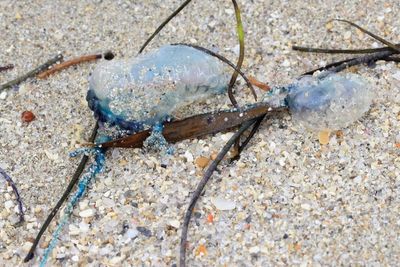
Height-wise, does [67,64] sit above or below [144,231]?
above

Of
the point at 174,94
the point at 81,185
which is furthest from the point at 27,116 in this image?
the point at 174,94

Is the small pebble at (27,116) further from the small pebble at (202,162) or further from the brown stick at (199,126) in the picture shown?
the small pebble at (202,162)

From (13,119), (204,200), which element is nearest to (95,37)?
(13,119)

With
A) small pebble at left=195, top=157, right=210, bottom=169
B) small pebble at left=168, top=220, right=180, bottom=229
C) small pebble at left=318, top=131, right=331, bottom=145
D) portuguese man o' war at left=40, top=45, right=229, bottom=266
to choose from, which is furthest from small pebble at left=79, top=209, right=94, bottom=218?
small pebble at left=318, top=131, right=331, bottom=145

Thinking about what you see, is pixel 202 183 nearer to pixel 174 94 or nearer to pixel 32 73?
pixel 174 94

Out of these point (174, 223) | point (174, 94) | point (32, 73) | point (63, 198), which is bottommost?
point (174, 223)

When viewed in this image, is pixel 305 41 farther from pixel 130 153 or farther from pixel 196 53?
pixel 130 153

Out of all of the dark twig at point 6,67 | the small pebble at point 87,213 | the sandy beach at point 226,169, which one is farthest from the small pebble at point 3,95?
the small pebble at point 87,213
